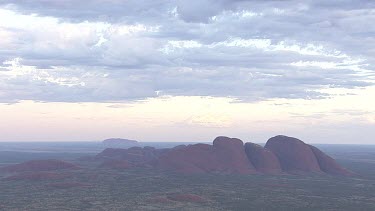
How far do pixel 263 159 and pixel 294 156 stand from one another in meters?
12.4

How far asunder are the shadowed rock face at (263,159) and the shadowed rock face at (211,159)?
110 inches

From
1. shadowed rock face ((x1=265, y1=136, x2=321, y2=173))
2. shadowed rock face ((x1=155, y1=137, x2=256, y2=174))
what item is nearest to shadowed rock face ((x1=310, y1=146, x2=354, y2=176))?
shadowed rock face ((x1=265, y1=136, x2=321, y2=173))

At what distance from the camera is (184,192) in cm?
10156

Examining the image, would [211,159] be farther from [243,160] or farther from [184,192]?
[184,192]

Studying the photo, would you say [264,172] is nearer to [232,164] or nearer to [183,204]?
[232,164]

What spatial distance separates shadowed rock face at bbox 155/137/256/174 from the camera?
152 meters

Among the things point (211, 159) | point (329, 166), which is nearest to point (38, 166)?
point (211, 159)

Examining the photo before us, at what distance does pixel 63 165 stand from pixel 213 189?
67424mm

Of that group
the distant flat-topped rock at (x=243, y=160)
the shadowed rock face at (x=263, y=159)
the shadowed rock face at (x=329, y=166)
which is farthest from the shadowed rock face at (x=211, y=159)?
the shadowed rock face at (x=329, y=166)

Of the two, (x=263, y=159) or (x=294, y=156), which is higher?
(x=294, y=156)

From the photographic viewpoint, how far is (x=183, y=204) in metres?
86.8

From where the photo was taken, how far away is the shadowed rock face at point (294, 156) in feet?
519

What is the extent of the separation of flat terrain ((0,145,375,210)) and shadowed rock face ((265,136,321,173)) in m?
15.1

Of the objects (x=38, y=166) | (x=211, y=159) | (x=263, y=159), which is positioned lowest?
(x=38, y=166)
